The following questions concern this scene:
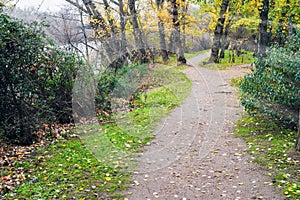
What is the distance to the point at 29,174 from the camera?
528 centimetres

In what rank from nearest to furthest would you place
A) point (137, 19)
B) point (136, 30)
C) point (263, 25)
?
1. point (263, 25)
2. point (136, 30)
3. point (137, 19)

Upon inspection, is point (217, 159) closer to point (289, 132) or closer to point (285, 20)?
point (289, 132)

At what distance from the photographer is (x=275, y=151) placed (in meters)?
5.77

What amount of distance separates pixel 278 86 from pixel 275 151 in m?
1.55

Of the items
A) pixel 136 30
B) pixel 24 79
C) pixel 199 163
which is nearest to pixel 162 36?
pixel 136 30

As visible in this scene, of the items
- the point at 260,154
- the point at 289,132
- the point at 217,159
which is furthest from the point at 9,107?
the point at 289,132

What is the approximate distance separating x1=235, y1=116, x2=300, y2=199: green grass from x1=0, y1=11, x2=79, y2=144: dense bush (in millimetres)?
4632

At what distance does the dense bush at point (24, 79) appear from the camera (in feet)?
20.3

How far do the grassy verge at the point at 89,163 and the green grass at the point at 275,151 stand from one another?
232 centimetres

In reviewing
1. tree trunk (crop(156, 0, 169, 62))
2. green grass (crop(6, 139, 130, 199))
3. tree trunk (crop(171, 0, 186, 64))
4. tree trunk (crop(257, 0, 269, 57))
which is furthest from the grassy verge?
tree trunk (crop(171, 0, 186, 64))

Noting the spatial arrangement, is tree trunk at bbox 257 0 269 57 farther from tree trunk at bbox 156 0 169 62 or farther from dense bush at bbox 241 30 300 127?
tree trunk at bbox 156 0 169 62

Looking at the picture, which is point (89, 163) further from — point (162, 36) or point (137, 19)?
point (162, 36)

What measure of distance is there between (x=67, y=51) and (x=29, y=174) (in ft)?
13.8

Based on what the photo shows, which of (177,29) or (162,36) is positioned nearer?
(162,36)
